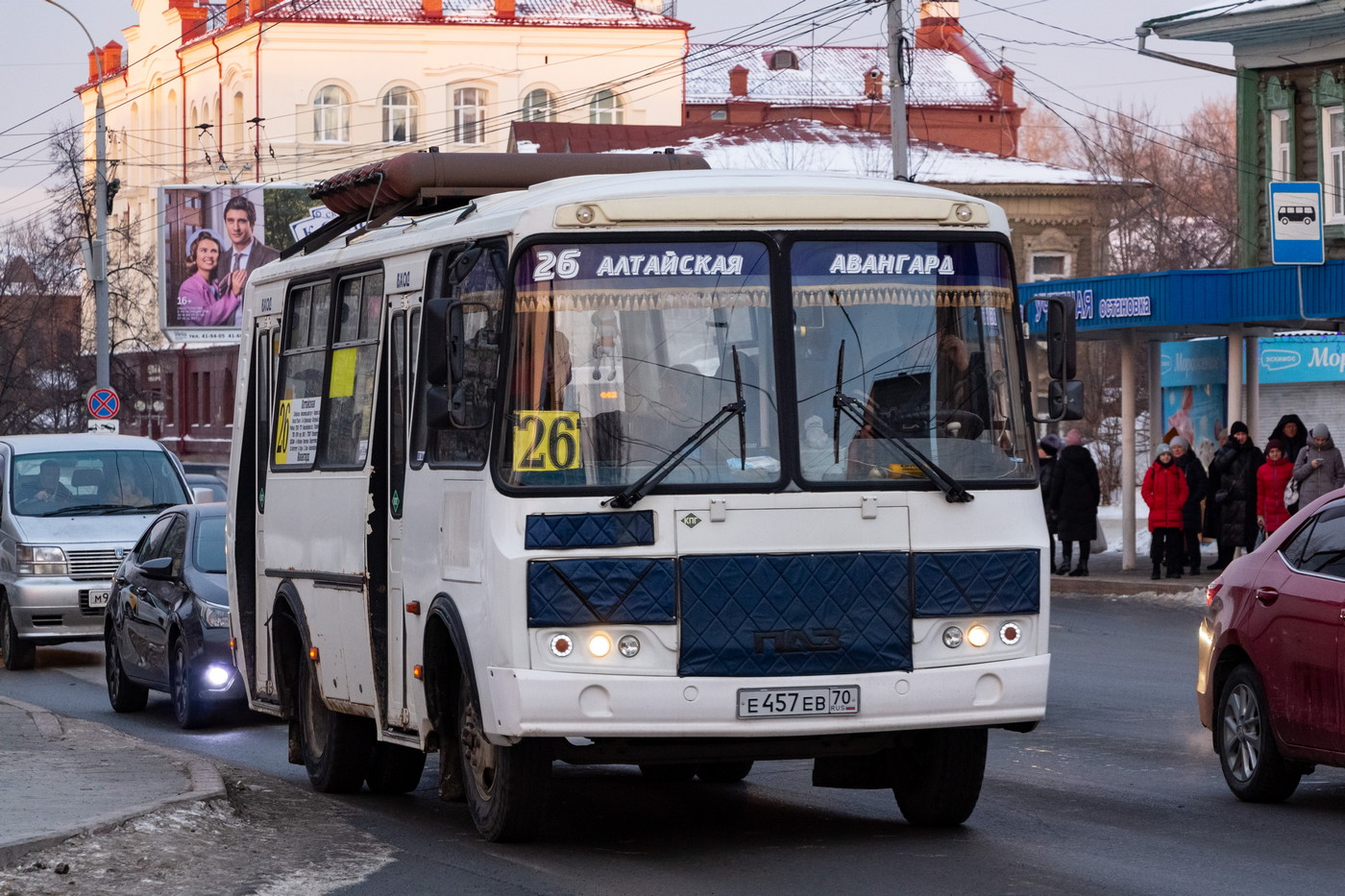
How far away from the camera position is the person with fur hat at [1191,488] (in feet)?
85.1

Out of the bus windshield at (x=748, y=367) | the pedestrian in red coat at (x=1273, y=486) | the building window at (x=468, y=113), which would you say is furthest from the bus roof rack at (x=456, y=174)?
the building window at (x=468, y=113)

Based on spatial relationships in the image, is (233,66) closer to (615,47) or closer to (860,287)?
(615,47)

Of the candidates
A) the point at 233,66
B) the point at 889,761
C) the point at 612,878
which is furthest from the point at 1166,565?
the point at 233,66

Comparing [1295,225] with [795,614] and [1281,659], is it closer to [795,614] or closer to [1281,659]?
[1281,659]

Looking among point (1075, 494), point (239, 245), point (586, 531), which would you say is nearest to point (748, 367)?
point (586, 531)

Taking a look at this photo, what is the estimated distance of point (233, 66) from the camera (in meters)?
78.7

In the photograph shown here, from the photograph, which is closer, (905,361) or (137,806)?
(905,361)

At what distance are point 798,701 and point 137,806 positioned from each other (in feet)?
9.94

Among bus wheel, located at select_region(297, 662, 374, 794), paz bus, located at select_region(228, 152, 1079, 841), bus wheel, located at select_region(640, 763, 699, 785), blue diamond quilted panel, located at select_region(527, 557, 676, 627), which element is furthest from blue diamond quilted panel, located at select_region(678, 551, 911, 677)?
bus wheel, located at select_region(297, 662, 374, 794)

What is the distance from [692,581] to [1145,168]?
230 feet

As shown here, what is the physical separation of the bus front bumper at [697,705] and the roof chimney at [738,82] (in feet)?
274

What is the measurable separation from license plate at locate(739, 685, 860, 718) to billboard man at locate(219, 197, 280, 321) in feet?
151

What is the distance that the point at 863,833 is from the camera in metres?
9.54

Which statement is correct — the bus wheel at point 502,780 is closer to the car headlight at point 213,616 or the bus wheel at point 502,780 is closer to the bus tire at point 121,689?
the car headlight at point 213,616
